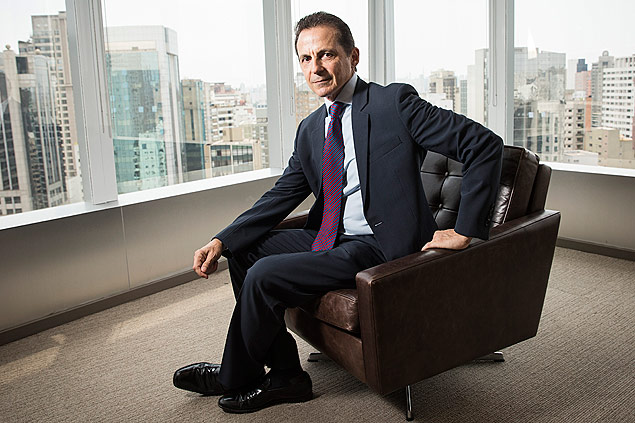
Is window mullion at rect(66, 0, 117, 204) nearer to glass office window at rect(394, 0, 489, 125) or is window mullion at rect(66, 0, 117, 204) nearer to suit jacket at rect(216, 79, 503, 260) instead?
suit jacket at rect(216, 79, 503, 260)

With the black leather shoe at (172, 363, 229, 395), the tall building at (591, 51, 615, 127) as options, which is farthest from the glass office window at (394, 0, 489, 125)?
the black leather shoe at (172, 363, 229, 395)

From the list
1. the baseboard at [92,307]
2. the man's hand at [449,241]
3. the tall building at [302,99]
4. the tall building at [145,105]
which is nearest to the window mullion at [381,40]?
the tall building at [302,99]

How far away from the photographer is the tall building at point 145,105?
11.4ft

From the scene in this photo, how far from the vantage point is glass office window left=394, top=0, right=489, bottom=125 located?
4531mm

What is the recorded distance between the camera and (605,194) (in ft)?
12.8

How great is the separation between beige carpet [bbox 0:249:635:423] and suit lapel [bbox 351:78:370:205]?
0.76 meters

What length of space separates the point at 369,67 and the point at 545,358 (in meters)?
2.97

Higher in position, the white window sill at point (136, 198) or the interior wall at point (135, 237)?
the white window sill at point (136, 198)

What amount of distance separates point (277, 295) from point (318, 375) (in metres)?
0.55

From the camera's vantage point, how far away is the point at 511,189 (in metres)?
2.31

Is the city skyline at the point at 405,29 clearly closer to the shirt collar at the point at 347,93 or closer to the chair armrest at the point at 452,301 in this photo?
the shirt collar at the point at 347,93

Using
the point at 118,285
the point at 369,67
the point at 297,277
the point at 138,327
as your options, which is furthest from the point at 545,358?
the point at 369,67

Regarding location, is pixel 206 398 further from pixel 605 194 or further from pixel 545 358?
pixel 605 194

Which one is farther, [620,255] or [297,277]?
[620,255]
